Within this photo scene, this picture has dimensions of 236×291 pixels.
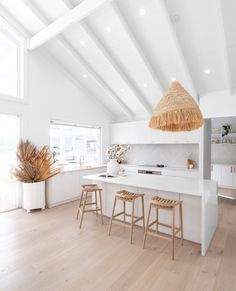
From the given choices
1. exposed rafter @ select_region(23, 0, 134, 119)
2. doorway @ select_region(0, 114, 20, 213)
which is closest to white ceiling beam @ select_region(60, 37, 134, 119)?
exposed rafter @ select_region(23, 0, 134, 119)

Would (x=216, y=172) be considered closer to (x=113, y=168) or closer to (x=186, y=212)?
(x=186, y=212)

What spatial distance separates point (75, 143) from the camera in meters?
5.89

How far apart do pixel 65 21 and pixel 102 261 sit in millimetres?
3865

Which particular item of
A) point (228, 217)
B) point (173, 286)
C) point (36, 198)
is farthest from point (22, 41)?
point (228, 217)

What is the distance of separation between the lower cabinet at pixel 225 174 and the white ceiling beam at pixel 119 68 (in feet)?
10.7

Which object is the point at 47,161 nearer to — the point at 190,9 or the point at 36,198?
the point at 36,198

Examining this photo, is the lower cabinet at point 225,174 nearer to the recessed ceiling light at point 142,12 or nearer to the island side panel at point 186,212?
the island side panel at point 186,212

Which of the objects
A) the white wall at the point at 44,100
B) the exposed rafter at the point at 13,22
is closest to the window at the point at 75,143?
the white wall at the point at 44,100

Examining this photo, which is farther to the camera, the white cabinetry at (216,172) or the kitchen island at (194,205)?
the white cabinetry at (216,172)

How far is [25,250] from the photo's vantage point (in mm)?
2607

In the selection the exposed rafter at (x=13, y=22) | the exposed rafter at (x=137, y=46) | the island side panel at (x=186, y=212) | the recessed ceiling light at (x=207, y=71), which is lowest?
the island side panel at (x=186, y=212)

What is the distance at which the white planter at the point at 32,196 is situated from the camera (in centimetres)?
403

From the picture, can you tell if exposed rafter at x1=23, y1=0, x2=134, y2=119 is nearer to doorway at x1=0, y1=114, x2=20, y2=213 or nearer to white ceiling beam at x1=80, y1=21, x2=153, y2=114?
white ceiling beam at x1=80, y1=21, x2=153, y2=114

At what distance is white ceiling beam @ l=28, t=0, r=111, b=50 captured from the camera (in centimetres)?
308
